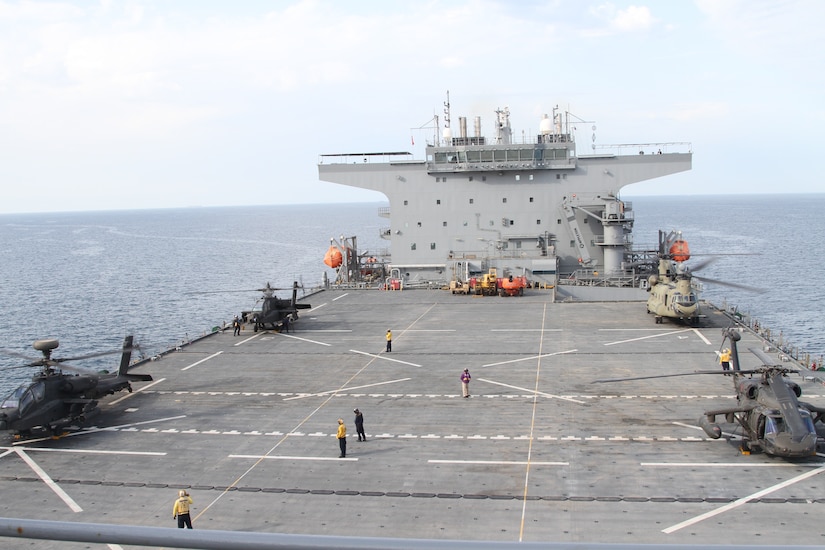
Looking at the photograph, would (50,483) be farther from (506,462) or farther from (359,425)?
(506,462)

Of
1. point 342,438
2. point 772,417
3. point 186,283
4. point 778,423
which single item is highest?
point 772,417

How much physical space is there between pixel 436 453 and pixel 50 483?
9.98 m

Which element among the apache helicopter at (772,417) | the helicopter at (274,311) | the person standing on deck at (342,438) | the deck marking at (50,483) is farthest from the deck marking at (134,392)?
the apache helicopter at (772,417)

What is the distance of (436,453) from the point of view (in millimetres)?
19828

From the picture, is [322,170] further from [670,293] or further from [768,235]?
[768,235]

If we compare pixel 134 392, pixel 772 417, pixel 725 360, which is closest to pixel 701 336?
pixel 725 360

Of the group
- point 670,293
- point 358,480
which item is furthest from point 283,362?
point 670,293

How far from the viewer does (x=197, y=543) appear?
2.78 metres

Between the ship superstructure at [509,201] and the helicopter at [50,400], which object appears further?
the ship superstructure at [509,201]

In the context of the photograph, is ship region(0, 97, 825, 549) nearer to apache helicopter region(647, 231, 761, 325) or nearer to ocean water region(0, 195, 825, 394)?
apache helicopter region(647, 231, 761, 325)

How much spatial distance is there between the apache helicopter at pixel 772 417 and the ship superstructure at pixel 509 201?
88.4 ft

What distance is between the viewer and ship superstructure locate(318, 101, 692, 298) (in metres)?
Result: 47.8

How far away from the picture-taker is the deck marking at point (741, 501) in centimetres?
1502

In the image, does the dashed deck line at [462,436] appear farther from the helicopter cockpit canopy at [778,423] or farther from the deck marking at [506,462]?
the helicopter cockpit canopy at [778,423]
